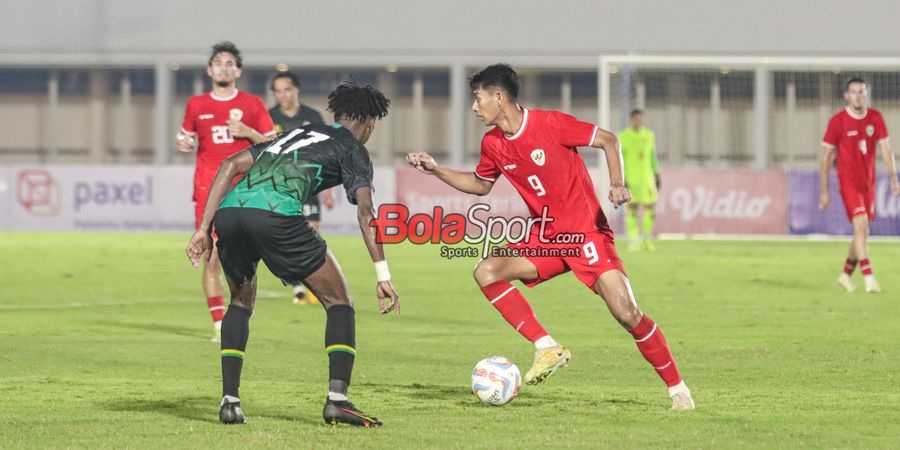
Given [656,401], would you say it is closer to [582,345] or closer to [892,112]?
[582,345]

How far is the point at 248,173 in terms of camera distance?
25.1 feet

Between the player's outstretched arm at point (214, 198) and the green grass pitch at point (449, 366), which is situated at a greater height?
the player's outstretched arm at point (214, 198)

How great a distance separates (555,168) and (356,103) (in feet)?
4.82

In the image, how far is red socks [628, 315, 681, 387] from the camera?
8180mm

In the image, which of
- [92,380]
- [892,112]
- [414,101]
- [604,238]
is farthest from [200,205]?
[414,101]

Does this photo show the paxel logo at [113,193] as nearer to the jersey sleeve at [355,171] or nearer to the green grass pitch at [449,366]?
the green grass pitch at [449,366]

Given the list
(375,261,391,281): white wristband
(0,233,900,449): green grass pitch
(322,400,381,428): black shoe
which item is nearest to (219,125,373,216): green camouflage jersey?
(375,261,391,281): white wristband

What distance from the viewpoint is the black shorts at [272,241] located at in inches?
295

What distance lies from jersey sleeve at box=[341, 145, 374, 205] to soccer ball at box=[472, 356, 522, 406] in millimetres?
1337

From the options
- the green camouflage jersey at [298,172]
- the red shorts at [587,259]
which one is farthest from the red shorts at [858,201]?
the green camouflage jersey at [298,172]

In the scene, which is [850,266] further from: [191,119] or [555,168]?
[555,168]

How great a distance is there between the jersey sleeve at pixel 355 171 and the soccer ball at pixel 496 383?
1337 millimetres

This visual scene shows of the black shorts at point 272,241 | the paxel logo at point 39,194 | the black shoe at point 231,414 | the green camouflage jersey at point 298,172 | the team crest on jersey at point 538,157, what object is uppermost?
the paxel logo at point 39,194

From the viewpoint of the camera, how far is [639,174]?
25797mm
